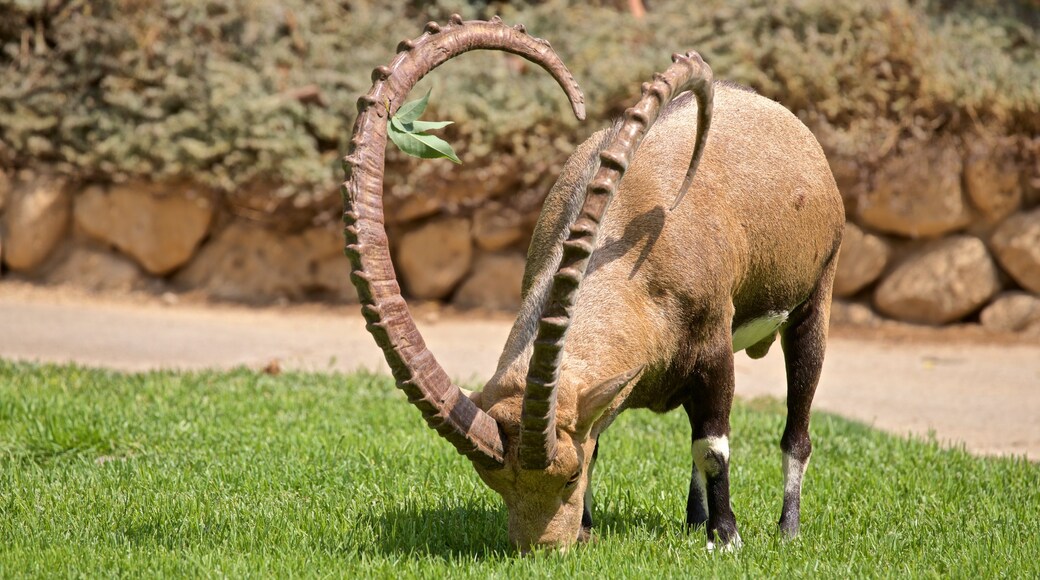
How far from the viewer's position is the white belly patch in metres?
4.93

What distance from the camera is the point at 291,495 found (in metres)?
5.40

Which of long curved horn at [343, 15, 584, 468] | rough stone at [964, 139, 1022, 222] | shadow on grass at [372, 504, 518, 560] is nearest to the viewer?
long curved horn at [343, 15, 584, 468]

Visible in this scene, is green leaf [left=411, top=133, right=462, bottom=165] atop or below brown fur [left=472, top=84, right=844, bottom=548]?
atop

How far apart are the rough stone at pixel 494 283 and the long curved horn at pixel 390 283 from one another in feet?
25.7

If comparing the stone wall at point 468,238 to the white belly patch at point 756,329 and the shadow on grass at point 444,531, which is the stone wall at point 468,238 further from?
the shadow on grass at point 444,531

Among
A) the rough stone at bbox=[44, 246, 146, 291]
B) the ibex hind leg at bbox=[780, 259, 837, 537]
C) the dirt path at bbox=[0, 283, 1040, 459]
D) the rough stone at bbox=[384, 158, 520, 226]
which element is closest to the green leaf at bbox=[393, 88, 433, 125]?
the ibex hind leg at bbox=[780, 259, 837, 537]

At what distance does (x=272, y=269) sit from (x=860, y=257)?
20.4 ft

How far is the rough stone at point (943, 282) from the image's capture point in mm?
11070

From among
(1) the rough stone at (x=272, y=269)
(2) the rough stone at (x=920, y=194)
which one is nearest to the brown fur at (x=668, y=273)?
(2) the rough stone at (x=920, y=194)

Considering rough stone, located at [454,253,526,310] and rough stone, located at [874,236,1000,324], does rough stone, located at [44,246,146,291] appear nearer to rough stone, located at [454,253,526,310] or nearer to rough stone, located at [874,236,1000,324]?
rough stone, located at [454,253,526,310]

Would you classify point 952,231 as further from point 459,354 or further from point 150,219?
point 150,219

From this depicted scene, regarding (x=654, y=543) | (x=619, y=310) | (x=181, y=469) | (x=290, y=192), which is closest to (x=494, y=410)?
(x=619, y=310)

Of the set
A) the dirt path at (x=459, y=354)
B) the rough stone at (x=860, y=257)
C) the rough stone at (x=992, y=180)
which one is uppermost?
the rough stone at (x=992, y=180)

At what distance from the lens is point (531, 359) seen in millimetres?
3752
